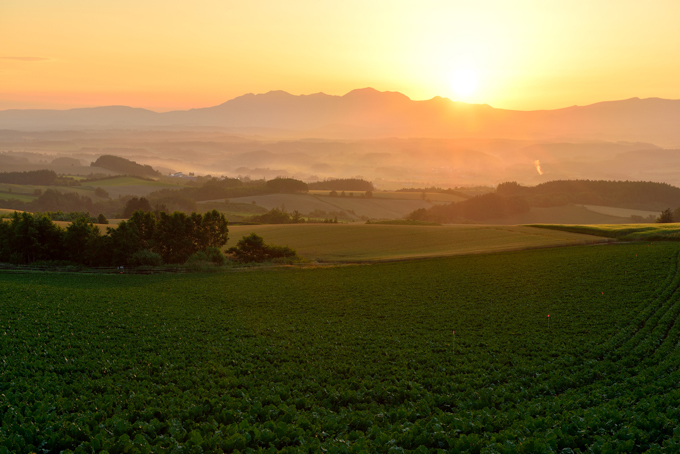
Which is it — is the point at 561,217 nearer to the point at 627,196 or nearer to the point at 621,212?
the point at 621,212

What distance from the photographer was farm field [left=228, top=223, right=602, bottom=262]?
65188mm

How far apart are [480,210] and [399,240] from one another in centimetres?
9114

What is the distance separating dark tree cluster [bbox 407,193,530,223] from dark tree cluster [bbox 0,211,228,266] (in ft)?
325

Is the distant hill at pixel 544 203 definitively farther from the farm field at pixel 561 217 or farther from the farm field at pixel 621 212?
the farm field at pixel 621 212

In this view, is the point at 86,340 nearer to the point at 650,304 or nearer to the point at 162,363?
the point at 162,363

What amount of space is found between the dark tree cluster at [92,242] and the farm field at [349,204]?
113224mm

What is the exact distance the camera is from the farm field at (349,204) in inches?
7062

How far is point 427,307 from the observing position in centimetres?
3275

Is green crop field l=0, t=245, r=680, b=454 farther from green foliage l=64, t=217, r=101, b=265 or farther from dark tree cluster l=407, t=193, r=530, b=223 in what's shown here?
dark tree cluster l=407, t=193, r=530, b=223

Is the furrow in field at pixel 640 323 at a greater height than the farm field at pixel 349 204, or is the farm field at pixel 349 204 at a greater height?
the farm field at pixel 349 204

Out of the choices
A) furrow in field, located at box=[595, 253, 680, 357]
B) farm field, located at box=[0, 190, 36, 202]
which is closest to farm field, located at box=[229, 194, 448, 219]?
farm field, located at box=[0, 190, 36, 202]

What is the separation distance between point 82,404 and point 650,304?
3484cm

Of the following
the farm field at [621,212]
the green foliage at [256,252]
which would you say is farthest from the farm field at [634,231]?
the farm field at [621,212]

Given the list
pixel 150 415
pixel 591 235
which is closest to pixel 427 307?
pixel 150 415
